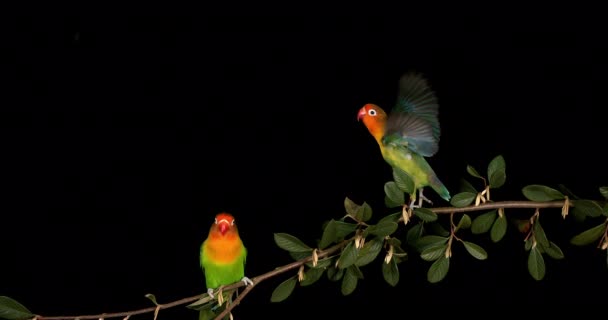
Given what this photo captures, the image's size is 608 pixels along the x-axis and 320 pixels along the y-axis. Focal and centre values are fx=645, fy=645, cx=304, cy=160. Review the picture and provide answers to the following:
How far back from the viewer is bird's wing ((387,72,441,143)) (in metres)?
1.49

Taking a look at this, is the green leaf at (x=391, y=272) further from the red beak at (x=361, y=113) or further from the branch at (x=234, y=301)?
the red beak at (x=361, y=113)

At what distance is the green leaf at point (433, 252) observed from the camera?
144 cm

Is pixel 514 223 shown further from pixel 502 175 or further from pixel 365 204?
pixel 365 204

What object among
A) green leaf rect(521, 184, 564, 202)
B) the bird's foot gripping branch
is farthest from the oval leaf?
green leaf rect(521, 184, 564, 202)

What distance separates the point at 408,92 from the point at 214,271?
0.75 m

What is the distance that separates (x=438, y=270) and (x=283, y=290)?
0.36 meters

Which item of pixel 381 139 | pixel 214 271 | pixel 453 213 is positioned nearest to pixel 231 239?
pixel 214 271

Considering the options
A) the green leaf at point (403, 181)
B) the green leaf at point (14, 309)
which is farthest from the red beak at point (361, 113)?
the green leaf at point (14, 309)

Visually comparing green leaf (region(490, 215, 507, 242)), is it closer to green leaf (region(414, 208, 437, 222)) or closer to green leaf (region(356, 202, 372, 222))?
green leaf (region(414, 208, 437, 222))

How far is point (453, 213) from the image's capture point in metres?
1.43

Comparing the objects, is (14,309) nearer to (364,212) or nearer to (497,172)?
(364,212)

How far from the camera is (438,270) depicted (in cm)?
146

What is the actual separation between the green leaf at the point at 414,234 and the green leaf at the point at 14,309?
86 cm

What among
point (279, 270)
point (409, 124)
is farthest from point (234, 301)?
point (409, 124)
